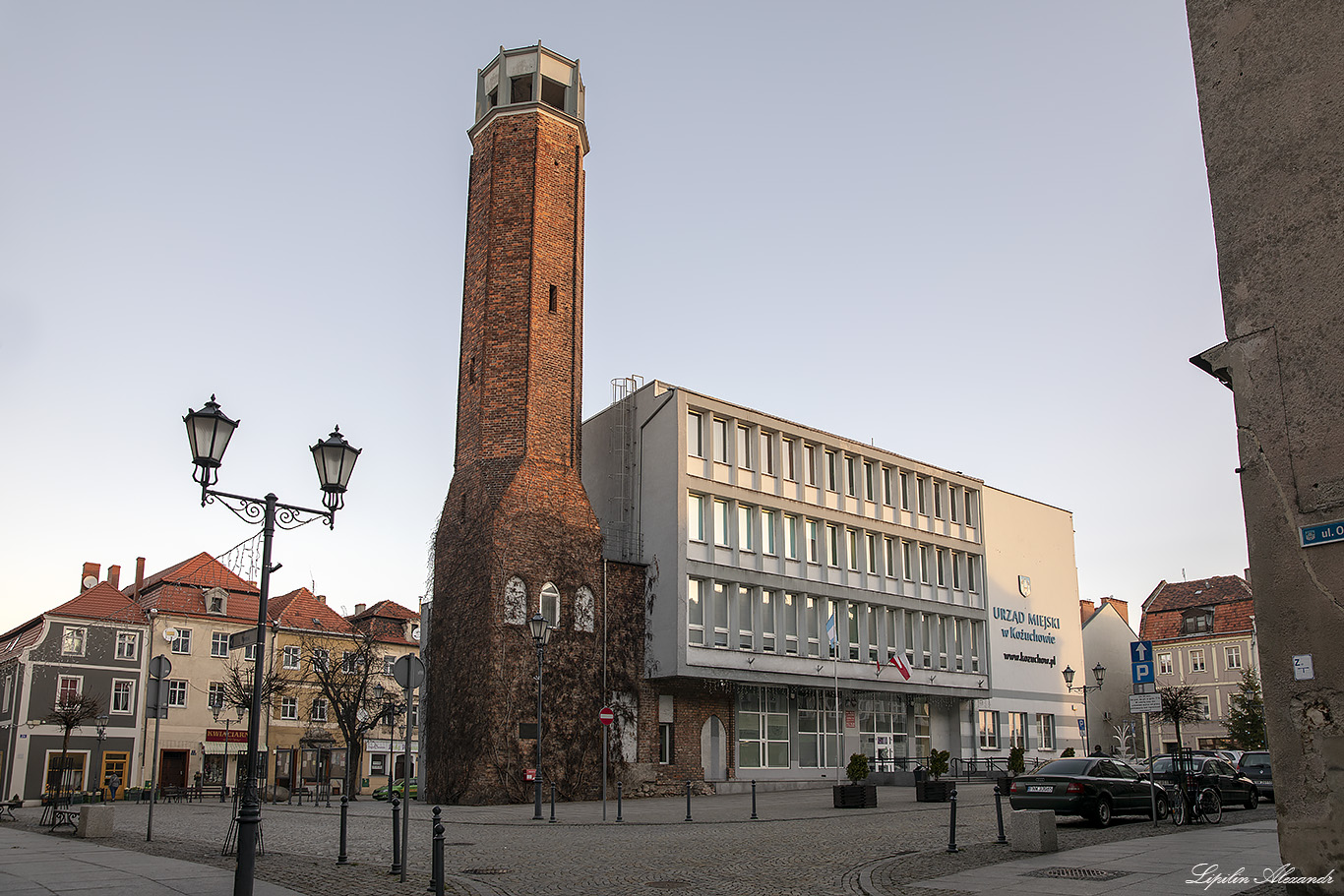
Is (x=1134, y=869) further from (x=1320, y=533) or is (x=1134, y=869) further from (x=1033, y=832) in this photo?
(x=1320, y=533)

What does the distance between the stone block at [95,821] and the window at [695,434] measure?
80.9 ft

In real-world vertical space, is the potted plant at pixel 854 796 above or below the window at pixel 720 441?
below

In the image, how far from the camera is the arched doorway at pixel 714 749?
40.2 m

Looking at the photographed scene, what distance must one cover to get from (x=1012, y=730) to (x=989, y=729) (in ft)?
6.54

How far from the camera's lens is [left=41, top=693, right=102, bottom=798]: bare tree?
39122 millimetres

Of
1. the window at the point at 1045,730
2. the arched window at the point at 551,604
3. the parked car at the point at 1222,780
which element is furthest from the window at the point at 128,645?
the parked car at the point at 1222,780

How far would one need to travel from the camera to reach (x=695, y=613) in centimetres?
3991

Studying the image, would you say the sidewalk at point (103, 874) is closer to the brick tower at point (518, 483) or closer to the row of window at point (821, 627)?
the brick tower at point (518, 483)

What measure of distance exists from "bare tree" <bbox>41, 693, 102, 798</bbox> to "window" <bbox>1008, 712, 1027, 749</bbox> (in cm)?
4183

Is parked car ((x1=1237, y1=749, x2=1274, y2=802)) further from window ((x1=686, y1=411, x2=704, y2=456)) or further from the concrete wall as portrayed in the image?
window ((x1=686, y1=411, x2=704, y2=456))

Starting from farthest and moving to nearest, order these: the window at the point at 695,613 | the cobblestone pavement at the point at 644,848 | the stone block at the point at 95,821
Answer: the window at the point at 695,613 < the stone block at the point at 95,821 < the cobblestone pavement at the point at 644,848

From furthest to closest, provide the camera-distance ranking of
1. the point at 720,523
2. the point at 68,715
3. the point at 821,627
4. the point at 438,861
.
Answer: the point at 821,627, the point at 720,523, the point at 68,715, the point at 438,861

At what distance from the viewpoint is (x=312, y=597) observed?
210 ft

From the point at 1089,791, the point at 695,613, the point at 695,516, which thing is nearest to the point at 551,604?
the point at 695,613
